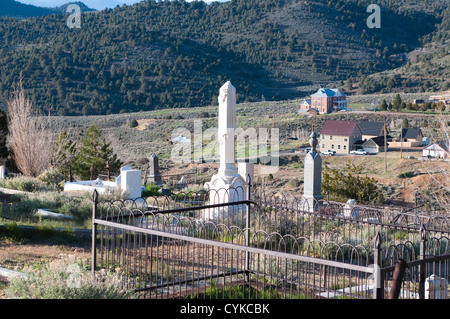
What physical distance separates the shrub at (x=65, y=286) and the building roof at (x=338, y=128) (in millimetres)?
43416

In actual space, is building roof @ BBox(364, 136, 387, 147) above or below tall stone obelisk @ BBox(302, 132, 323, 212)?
above

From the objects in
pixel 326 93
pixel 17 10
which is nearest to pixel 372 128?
pixel 326 93

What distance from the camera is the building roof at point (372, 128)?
161ft

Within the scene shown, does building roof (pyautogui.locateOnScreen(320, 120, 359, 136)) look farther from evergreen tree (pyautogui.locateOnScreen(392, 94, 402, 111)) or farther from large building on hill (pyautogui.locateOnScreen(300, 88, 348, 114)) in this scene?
evergreen tree (pyautogui.locateOnScreen(392, 94, 402, 111))

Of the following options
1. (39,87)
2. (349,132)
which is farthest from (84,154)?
(39,87)

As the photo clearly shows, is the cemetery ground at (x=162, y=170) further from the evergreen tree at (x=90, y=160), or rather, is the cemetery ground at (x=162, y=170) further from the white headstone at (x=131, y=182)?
the evergreen tree at (x=90, y=160)

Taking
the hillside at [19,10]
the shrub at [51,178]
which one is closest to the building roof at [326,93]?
the shrub at [51,178]

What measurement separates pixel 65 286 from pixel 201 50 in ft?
252

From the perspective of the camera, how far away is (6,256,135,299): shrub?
477 centimetres

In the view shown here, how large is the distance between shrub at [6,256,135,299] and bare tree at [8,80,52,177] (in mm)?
14482

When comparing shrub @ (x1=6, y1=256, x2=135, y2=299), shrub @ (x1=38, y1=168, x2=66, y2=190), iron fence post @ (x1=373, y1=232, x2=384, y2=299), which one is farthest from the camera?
shrub @ (x1=38, y1=168, x2=66, y2=190)

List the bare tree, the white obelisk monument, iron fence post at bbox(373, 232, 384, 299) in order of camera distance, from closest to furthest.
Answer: iron fence post at bbox(373, 232, 384, 299), the white obelisk monument, the bare tree

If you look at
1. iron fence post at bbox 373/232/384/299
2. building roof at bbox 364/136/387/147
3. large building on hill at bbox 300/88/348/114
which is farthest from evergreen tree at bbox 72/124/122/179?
large building on hill at bbox 300/88/348/114
